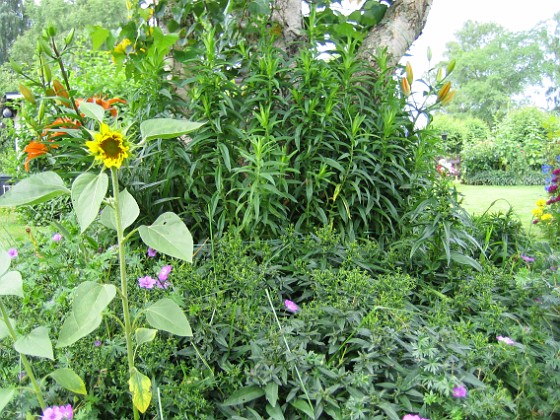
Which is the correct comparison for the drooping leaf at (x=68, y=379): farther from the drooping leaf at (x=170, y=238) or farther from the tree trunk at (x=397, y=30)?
the tree trunk at (x=397, y=30)

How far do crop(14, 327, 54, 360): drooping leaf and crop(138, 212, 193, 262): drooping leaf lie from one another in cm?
35

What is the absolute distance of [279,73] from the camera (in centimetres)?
226

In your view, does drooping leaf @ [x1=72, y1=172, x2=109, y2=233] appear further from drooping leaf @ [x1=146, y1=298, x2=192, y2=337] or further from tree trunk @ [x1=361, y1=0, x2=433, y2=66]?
tree trunk @ [x1=361, y1=0, x2=433, y2=66]

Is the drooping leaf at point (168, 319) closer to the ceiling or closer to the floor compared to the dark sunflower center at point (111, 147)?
closer to the floor

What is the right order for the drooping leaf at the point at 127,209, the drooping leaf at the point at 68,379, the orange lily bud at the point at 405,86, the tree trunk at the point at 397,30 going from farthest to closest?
the tree trunk at the point at 397,30
the orange lily bud at the point at 405,86
the drooping leaf at the point at 68,379
the drooping leaf at the point at 127,209

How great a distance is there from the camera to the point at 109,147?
98 centimetres

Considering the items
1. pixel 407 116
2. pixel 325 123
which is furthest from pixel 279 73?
pixel 407 116

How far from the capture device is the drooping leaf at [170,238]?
962 mm

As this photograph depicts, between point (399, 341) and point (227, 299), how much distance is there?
1.78 feet

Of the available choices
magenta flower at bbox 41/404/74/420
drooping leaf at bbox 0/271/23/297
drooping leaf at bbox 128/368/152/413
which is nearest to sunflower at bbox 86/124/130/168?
drooping leaf at bbox 0/271/23/297

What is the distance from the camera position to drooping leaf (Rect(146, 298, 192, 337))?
41.6 inches

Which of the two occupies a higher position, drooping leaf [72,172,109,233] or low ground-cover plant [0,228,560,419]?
drooping leaf [72,172,109,233]

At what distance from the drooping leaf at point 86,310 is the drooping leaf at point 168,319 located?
0.12 metres

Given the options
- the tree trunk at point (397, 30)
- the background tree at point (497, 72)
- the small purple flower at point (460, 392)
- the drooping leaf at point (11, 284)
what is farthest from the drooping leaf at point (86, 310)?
the background tree at point (497, 72)
